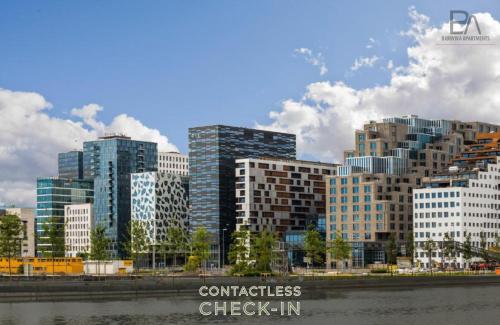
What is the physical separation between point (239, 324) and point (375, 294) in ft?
A: 212

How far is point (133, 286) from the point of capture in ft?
576

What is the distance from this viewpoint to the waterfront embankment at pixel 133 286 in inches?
6496

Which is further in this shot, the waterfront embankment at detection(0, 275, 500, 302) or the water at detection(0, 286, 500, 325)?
the waterfront embankment at detection(0, 275, 500, 302)

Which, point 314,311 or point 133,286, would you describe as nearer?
point 314,311

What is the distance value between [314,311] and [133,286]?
52.9 meters

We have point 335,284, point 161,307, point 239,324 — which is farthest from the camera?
point 335,284

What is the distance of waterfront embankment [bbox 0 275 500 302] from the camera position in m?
165

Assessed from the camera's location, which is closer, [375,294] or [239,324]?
[239,324]

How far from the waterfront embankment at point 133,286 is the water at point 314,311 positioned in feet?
22.6

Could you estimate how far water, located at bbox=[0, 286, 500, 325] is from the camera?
387ft

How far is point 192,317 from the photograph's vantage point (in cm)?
12262

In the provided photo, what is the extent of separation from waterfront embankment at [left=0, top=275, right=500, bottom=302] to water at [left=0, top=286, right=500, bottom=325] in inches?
271

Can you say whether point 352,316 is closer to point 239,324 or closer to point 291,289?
point 239,324

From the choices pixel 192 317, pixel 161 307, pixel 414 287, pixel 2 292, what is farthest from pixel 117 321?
pixel 414 287
